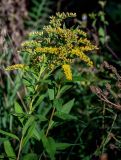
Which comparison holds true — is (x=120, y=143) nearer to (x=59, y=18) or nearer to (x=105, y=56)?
(x=59, y=18)

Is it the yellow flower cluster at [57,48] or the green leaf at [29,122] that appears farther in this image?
the green leaf at [29,122]

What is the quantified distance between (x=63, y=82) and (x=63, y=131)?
1.31 meters

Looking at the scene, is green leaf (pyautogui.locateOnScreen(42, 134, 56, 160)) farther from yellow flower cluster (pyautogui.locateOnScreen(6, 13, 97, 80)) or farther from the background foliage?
yellow flower cluster (pyautogui.locateOnScreen(6, 13, 97, 80))

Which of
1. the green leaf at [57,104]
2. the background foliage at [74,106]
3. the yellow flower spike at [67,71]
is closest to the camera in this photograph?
the yellow flower spike at [67,71]

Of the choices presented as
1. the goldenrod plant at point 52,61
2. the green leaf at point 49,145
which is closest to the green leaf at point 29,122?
the goldenrod plant at point 52,61

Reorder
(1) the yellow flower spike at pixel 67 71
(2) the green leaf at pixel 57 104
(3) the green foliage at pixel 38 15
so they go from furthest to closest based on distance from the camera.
Answer: (3) the green foliage at pixel 38 15 < (2) the green leaf at pixel 57 104 < (1) the yellow flower spike at pixel 67 71

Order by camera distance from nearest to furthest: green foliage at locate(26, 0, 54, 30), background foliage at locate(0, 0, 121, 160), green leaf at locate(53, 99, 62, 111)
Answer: green leaf at locate(53, 99, 62, 111) < background foliage at locate(0, 0, 121, 160) < green foliage at locate(26, 0, 54, 30)

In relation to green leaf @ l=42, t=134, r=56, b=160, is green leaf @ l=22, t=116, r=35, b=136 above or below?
above

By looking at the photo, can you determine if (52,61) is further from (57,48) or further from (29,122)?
(29,122)

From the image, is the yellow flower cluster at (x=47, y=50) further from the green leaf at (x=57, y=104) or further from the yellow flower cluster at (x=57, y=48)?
the green leaf at (x=57, y=104)

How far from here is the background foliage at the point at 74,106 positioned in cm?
223

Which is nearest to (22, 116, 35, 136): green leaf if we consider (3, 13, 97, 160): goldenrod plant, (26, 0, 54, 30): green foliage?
(3, 13, 97, 160): goldenrod plant

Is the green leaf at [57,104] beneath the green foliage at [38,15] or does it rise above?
beneath

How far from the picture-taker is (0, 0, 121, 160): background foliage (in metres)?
2.23
